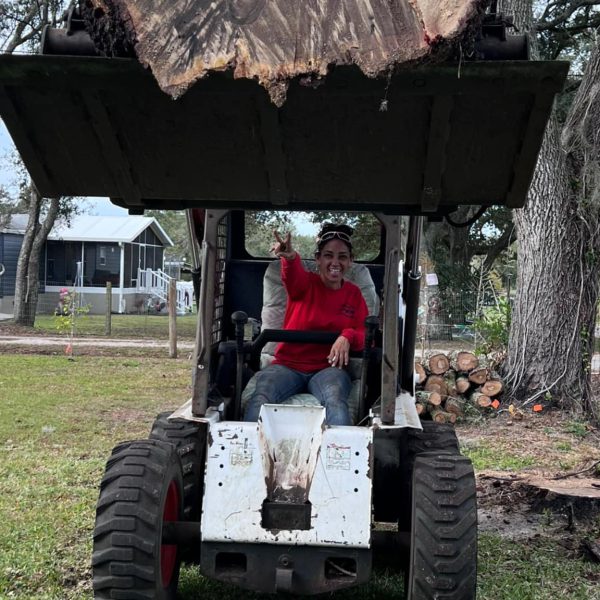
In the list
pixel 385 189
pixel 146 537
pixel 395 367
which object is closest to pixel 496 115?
pixel 385 189

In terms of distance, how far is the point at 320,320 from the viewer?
501 centimetres

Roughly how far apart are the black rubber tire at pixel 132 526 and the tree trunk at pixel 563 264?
22.0ft

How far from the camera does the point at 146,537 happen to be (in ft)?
12.4

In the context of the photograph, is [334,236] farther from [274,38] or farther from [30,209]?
[30,209]

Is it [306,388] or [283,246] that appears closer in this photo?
[283,246]

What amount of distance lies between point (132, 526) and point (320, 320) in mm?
1734

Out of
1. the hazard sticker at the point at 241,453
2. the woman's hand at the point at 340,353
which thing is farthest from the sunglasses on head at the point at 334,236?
the hazard sticker at the point at 241,453

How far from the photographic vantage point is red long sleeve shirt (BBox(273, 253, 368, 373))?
496cm

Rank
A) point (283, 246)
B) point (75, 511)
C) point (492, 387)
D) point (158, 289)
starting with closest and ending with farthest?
point (283, 246), point (75, 511), point (492, 387), point (158, 289)

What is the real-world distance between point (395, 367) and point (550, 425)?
5738mm

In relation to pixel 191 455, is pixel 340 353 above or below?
above

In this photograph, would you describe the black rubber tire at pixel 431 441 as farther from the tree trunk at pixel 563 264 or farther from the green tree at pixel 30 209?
the green tree at pixel 30 209

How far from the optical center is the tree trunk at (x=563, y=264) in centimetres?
965

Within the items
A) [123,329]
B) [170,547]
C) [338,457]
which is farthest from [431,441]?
[123,329]
